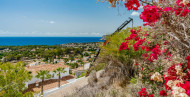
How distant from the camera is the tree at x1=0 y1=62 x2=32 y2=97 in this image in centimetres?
285

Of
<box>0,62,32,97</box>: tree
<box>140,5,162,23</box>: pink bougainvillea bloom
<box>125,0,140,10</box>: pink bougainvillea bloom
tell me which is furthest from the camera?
<box>0,62,32,97</box>: tree

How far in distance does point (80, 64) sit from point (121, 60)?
33059 mm

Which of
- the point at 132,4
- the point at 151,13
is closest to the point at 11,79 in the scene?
the point at 132,4

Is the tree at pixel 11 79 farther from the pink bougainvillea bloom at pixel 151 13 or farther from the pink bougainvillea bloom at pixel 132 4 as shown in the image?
the pink bougainvillea bloom at pixel 151 13

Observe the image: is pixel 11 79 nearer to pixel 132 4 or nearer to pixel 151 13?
pixel 132 4

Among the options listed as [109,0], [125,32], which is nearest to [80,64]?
[125,32]

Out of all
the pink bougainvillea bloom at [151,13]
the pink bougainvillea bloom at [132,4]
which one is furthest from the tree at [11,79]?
the pink bougainvillea bloom at [151,13]

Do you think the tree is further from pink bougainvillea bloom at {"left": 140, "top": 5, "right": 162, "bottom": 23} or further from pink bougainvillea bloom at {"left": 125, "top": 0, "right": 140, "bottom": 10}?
pink bougainvillea bloom at {"left": 140, "top": 5, "right": 162, "bottom": 23}

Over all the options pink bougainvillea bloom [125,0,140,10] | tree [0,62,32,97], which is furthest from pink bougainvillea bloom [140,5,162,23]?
tree [0,62,32,97]

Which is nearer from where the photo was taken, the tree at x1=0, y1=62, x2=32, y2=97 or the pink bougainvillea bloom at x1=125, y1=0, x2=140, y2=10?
the pink bougainvillea bloom at x1=125, y1=0, x2=140, y2=10

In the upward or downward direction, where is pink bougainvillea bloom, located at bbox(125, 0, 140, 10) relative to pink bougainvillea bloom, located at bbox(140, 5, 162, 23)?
upward

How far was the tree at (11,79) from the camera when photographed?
2.85 metres

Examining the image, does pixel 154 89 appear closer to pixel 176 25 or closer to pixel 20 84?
pixel 176 25

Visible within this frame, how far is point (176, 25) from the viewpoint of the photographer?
165 centimetres
